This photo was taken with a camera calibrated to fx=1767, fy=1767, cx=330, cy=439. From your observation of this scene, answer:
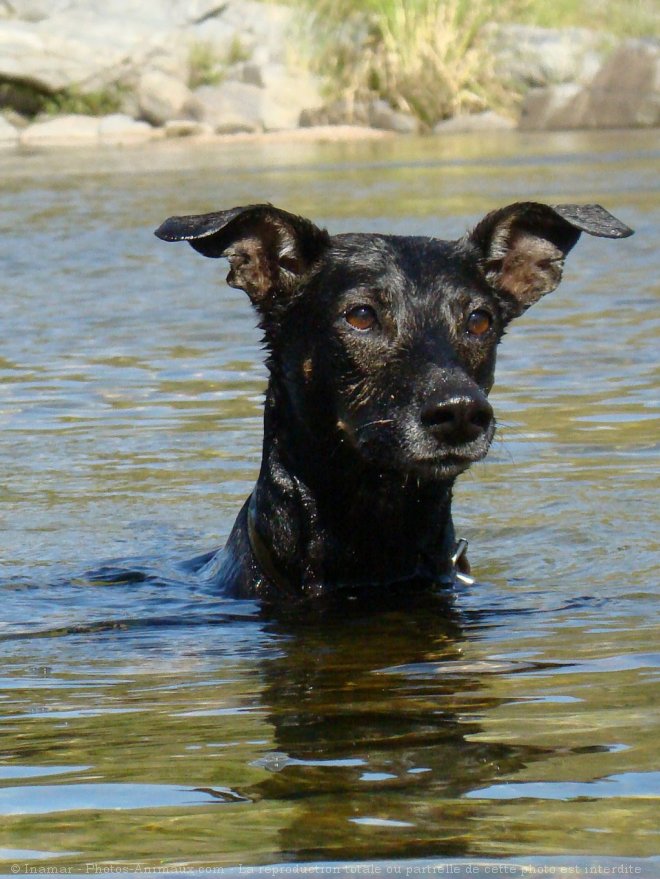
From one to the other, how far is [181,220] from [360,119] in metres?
35.6

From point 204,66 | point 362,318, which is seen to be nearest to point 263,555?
point 362,318

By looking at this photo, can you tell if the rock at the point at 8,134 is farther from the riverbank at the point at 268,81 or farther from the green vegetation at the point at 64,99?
the green vegetation at the point at 64,99

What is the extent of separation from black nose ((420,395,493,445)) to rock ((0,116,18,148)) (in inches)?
1325

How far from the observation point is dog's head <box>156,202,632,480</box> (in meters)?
5.73

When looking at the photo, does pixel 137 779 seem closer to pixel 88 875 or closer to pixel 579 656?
pixel 88 875

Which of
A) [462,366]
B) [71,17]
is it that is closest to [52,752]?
[462,366]

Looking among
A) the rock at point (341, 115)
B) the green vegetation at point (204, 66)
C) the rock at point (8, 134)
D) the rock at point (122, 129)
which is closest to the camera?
the rock at point (8, 134)

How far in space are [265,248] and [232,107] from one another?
114 ft

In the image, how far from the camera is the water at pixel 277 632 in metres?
3.70

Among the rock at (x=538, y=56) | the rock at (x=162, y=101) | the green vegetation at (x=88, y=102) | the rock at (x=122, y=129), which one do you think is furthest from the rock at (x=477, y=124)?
the green vegetation at (x=88, y=102)

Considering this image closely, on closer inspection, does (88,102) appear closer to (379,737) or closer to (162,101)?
(162,101)

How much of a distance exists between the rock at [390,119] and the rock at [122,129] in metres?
5.06

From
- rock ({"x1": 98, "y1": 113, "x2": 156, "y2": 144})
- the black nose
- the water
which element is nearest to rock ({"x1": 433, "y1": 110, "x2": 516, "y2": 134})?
rock ({"x1": 98, "y1": 113, "x2": 156, "y2": 144})

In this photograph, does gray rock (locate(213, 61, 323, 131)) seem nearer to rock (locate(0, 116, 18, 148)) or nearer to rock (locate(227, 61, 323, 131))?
rock (locate(227, 61, 323, 131))
